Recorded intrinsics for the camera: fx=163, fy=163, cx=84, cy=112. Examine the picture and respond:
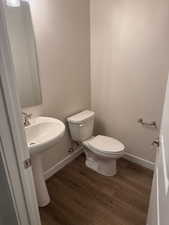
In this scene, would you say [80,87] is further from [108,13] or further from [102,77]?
[108,13]

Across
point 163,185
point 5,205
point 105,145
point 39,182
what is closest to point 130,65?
point 105,145

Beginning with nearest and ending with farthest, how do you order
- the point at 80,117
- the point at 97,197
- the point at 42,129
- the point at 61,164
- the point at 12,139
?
the point at 12,139
the point at 42,129
the point at 97,197
the point at 80,117
the point at 61,164

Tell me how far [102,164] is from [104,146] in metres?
0.27

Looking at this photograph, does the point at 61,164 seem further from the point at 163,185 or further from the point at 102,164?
the point at 163,185

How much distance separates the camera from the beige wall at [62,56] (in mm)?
1602

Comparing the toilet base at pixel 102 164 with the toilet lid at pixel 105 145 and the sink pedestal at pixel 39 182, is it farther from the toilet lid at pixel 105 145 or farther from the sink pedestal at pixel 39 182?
the sink pedestal at pixel 39 182

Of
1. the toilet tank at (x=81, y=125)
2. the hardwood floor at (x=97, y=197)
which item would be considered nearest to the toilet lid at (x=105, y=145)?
the toilet tank at (x=81, y=125)

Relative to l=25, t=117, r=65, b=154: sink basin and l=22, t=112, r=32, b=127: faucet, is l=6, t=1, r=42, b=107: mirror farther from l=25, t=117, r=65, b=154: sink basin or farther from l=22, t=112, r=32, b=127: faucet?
l=25, t=117, r=65, b=154: sink basin

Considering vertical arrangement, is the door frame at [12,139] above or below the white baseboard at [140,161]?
above

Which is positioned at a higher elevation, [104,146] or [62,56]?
[62,56]

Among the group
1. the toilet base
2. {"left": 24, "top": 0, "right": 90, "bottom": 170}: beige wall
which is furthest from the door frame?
the toilet base

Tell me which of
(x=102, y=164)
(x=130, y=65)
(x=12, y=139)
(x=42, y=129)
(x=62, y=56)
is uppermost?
(x=62, y=56)

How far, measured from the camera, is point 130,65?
6.33 ft

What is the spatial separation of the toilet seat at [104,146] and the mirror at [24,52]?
81 cm
